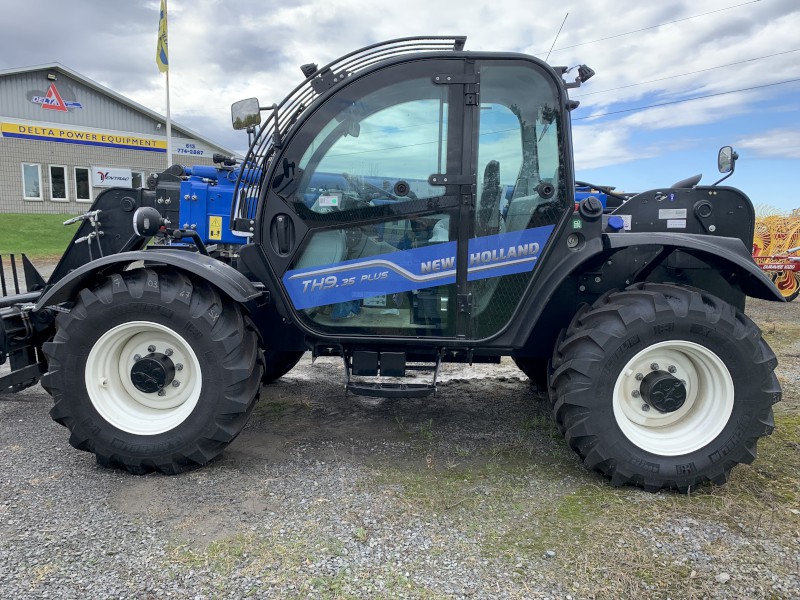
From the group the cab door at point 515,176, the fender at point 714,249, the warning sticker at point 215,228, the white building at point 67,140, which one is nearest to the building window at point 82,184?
the white building at point 67,140

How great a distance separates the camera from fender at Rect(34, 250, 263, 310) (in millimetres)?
3309

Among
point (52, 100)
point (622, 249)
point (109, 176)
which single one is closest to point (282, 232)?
point (622, 249)

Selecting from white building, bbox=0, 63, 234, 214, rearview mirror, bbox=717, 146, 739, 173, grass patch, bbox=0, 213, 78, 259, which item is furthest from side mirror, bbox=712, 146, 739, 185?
white building, bbox=0, 63, 234, 214

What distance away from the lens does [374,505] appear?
302 cm

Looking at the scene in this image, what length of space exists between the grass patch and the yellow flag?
6.55 m

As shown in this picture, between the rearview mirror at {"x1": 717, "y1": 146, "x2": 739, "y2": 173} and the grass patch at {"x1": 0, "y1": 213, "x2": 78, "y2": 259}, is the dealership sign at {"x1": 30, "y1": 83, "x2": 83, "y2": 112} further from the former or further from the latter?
the rearview mirror at {"x1": 717, "y1": 146, "x2": 739, "y2": 173}

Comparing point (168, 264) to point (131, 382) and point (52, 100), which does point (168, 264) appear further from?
point (52, 100)

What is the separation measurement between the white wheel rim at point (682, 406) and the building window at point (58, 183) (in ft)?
82.4

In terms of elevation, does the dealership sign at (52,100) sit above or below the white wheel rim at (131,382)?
above

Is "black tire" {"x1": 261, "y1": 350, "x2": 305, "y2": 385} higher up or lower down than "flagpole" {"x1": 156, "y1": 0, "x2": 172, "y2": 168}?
lower down

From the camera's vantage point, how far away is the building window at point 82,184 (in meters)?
23.3

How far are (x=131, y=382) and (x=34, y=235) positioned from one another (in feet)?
63.6

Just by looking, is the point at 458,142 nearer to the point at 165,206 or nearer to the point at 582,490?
the point at 582,490

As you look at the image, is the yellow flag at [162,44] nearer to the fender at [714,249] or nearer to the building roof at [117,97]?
the building roof at [117,97]
